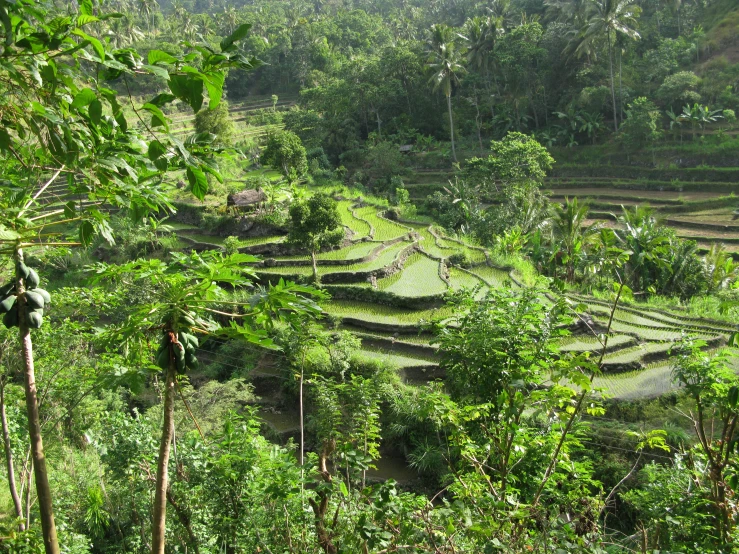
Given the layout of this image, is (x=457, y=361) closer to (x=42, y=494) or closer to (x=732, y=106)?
(x=42, y=494)

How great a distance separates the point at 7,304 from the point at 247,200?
1920 centimetres

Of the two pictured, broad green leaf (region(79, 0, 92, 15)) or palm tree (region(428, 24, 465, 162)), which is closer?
broad green leaf (region(79, 0, 92, 15))

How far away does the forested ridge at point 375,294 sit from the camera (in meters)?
2.65

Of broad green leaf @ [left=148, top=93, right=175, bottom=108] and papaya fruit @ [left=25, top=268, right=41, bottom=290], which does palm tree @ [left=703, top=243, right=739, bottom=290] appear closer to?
papaya fruit @ [left=25, top=268, right=41, bottom=290]

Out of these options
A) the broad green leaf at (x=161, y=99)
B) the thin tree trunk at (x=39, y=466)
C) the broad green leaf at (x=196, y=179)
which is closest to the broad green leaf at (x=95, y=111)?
the broad green leaf at (x=161, y=99)

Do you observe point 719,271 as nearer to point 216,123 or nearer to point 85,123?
point 85,123

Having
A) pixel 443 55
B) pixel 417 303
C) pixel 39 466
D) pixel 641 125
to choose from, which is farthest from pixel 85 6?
pixel 641 125

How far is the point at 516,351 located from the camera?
3.86 m

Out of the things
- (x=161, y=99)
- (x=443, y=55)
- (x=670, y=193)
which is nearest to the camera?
(x=161, y=99)

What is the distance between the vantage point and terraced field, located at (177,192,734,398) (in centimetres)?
1310

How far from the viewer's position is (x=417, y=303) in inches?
618

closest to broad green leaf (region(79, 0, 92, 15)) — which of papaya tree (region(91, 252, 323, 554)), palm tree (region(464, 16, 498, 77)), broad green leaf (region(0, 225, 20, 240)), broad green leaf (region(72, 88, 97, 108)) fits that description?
broad green leaf (region(72, 88, 97, 108))

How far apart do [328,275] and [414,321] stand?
3436mm

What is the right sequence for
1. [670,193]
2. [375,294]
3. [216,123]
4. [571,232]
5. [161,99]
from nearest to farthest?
[161,99]
[375,294]
[571,232]
[216,123]
[670,193]
